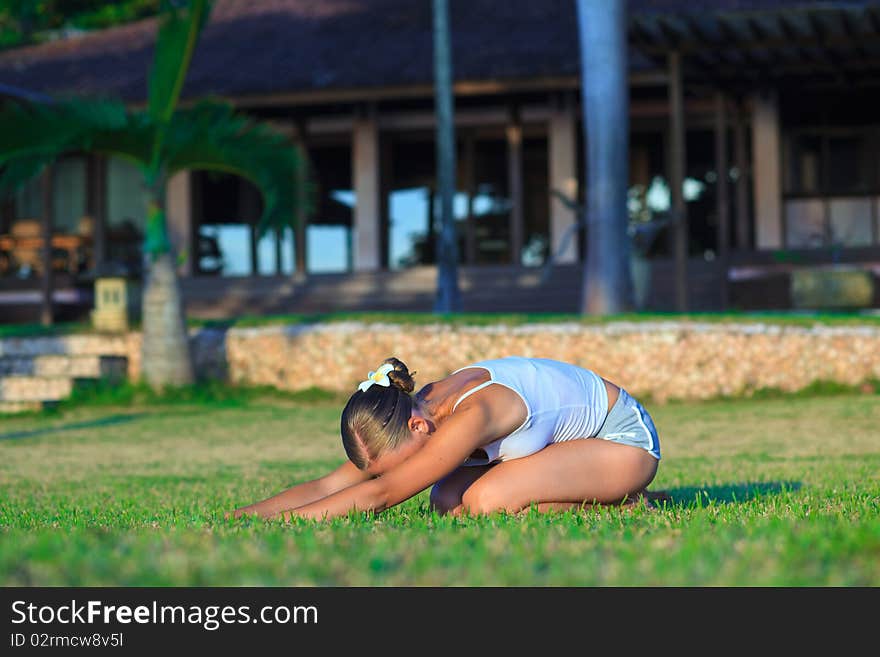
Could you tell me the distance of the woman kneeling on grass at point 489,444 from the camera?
4.01 m

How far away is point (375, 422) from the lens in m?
4.04

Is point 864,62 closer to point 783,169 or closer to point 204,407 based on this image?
point 783,169

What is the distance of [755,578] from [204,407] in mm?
11674

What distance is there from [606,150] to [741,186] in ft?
17.8

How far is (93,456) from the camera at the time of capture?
9805 millimetres

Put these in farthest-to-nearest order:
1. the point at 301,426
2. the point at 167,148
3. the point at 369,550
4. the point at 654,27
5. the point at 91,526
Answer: the point at 654,27, the point at 167,148, the point at 301,426, the point at 91,526, the point at 369,550

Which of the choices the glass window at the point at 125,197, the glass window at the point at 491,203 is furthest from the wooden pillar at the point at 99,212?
the glass window at the point at 491,203

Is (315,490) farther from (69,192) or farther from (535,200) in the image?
(69,192)

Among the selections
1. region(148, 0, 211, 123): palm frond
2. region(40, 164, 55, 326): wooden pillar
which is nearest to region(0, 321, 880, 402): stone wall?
region(148, 0, 211, 123): palm frond

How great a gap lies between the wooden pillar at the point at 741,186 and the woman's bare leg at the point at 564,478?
14.6 m

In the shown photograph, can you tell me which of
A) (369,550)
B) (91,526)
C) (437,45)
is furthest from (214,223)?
(369,550)

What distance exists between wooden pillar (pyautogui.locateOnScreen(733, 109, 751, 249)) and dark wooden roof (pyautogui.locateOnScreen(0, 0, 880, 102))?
4.40ft

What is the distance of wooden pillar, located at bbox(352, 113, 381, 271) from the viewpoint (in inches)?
804

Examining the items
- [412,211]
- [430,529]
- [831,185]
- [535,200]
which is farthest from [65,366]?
[831,185]
